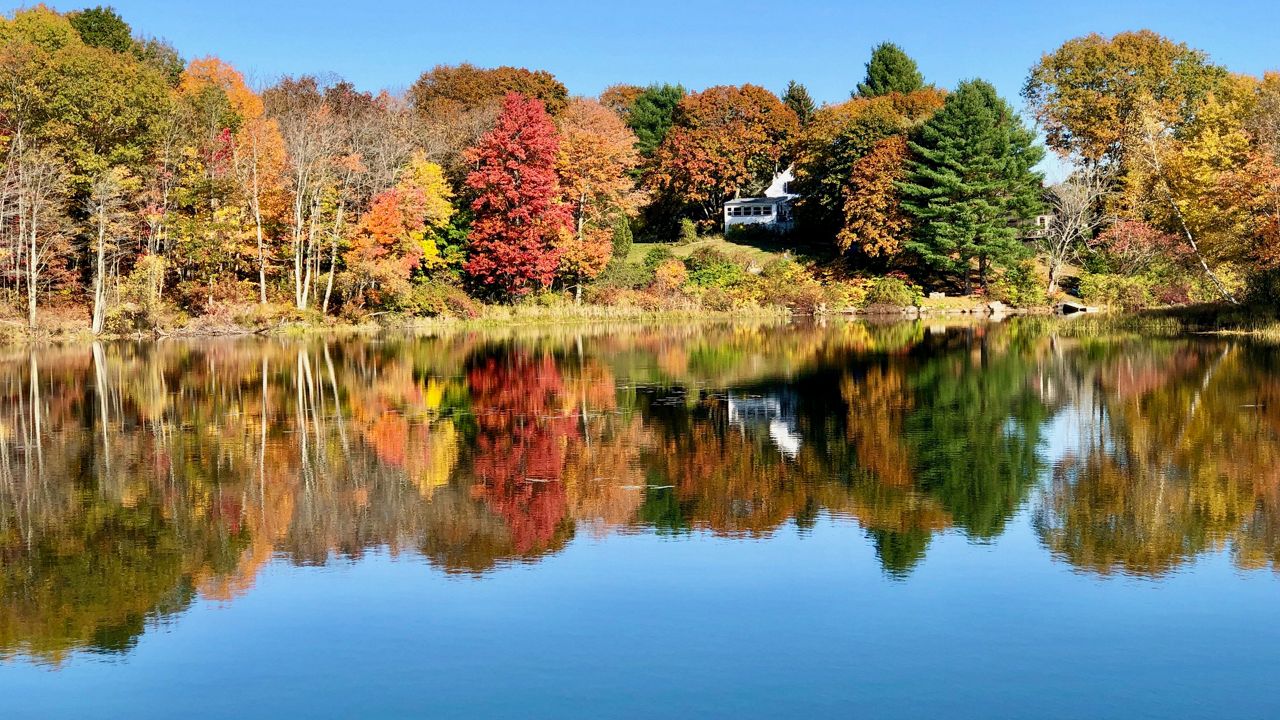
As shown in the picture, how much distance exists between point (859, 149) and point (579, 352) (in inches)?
1506

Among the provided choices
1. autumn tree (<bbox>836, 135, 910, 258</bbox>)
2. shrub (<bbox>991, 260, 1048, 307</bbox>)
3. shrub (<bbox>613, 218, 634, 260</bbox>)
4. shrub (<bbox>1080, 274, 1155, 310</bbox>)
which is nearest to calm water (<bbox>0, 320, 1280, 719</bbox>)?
shrub (<bbox>1080, 274, 1155, 310</bbox>)

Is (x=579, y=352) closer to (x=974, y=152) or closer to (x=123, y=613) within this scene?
(x=123, y=613)

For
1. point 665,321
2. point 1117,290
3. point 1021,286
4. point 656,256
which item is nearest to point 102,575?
point 665,321

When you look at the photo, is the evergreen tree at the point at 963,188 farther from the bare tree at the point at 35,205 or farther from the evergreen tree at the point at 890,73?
the bare tree at the point at 35,205

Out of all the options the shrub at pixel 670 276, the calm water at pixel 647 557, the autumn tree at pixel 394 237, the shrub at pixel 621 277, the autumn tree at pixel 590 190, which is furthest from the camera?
the shrub at pixel 670 276

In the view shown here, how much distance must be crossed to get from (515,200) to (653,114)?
4060 cm

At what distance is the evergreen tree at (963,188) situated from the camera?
6209cm

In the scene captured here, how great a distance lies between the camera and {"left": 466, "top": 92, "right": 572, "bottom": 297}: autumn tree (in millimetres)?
53719

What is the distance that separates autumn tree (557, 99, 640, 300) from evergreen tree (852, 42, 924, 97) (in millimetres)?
37000

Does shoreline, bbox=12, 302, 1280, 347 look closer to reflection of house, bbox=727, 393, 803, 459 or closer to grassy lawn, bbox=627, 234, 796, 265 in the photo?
grassy lawn, bbox=627, 234, 796, 265

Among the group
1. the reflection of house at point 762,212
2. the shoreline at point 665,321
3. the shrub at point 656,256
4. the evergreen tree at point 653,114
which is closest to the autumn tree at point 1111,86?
the shoreline at point 665,321

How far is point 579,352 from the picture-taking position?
3447 cm

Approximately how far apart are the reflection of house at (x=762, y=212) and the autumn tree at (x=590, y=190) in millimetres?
19893

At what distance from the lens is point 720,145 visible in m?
82.5
